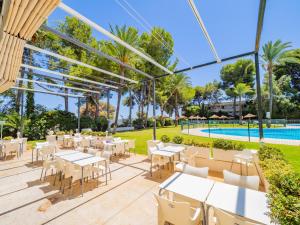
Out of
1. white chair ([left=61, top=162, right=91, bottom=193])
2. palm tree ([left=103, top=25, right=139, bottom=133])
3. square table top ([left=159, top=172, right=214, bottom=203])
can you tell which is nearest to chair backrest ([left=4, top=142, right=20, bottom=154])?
white chair ([left=61, top=162, right=91, bottom=193])

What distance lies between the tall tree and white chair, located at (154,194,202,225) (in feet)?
114

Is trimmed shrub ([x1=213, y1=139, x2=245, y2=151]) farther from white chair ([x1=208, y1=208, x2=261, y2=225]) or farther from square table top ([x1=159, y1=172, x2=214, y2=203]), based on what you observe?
white chair ([x1=208, y1=208, x2=261, y2=225])

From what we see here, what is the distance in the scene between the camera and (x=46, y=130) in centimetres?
1301

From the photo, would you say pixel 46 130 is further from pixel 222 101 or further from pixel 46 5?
pixel 222 101

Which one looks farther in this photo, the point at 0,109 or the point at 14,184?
the point at 0,109

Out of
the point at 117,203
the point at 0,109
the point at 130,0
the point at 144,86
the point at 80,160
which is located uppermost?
the point at 144,86

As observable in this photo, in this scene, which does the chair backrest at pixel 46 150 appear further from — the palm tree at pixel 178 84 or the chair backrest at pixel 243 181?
the palm tree at pixel 178 84

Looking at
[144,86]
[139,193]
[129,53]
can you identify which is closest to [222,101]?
[144,86]

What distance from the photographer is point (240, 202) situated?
2.09 meters

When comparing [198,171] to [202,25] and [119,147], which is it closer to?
[202,25]

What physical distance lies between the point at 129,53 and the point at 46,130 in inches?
376

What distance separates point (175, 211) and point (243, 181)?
142cm

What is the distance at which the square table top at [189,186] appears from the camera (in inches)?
90.1

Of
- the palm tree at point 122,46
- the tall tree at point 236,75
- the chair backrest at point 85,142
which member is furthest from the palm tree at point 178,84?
the chair backrest at point 85,142
